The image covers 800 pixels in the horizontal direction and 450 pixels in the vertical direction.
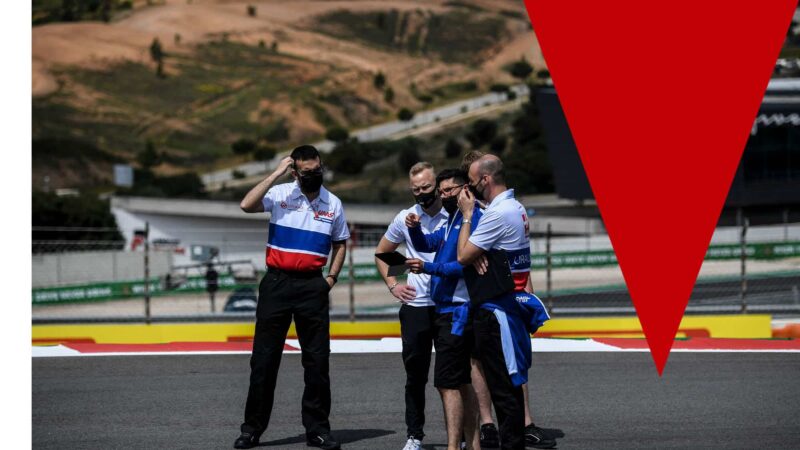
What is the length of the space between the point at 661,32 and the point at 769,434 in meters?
33.0

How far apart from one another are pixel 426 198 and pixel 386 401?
9.10 ft

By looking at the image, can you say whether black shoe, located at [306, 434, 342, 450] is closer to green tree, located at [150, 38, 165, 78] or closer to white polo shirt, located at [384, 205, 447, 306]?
white polo shirt, located at [384, 205, 447, 306]

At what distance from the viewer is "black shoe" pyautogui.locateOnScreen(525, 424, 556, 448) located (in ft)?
24.3

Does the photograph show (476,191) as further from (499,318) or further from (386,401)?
(386,401)

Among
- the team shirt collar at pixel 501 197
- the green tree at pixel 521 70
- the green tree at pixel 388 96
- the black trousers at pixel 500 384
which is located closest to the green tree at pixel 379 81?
the green tree at pixel 388 96

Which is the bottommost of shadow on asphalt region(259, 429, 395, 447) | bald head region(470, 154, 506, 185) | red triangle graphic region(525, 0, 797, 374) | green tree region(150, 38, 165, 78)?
shadow on asphalt region(259, 429, 395, 447)

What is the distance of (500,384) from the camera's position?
6.25 meters

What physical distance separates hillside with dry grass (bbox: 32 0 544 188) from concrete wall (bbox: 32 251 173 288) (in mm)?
70752

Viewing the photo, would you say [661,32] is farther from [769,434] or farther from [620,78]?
[769,434]

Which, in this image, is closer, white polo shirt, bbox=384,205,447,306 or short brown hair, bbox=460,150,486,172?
short brown hair, bbox=460,150,486,172

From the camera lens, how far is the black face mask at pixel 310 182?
7434mm

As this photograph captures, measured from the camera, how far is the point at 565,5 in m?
35.4

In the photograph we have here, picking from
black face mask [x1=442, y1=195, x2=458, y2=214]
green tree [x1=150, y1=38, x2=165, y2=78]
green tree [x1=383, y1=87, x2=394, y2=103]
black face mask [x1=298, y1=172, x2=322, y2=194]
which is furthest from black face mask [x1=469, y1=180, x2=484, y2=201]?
green tree [x1=150, y1=38, x2=165, y2=78]

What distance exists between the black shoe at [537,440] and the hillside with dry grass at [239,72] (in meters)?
89.4
